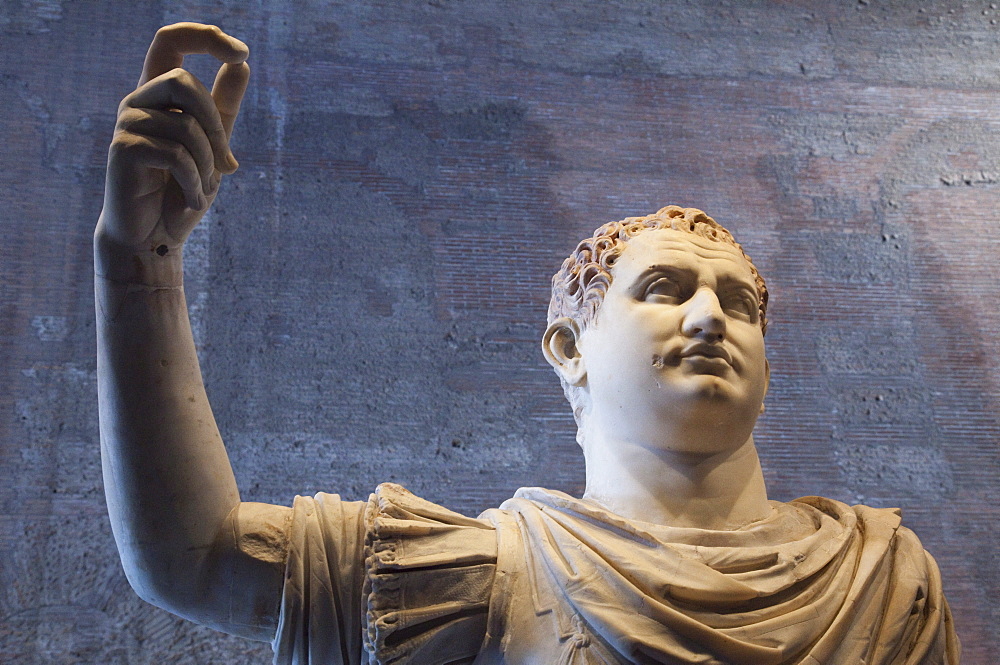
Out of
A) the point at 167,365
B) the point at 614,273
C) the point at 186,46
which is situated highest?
the point at 186,46

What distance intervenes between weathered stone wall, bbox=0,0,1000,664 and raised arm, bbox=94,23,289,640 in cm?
194

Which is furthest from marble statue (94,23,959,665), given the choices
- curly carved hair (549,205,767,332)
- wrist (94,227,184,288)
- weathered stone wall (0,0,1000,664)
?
weathered stone wall (0,0,1000,664)

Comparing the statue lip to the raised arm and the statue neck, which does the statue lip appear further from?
the raised arm

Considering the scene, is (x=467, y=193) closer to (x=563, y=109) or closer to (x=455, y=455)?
(x=563, y=109)

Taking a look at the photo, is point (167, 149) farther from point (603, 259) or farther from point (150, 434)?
point (603, 259)

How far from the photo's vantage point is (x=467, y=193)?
4.88m

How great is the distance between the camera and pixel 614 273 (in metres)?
2.84

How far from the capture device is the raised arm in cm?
205

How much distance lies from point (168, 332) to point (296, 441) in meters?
2.12

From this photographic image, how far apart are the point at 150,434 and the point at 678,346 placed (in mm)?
1304

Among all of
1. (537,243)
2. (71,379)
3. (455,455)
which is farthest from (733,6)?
(71,379)

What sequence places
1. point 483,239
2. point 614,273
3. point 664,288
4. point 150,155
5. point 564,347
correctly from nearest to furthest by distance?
1. point 150,155
2. point 664,288
3. point 614,273
4. point 564,347
5. point 483,239


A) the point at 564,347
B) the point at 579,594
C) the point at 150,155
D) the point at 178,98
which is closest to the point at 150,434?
the point at 150,155

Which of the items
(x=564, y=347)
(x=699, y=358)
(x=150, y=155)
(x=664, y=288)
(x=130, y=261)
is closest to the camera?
(x=150, y=155)
